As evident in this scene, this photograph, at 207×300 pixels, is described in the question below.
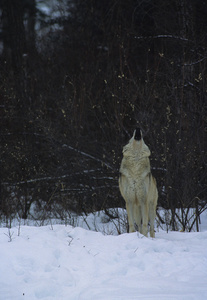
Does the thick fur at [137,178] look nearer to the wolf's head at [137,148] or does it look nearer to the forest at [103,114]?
the wolf's head at [137,148]

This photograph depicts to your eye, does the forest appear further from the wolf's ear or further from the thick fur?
the wolf's ear

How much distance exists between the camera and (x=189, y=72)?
1196cm

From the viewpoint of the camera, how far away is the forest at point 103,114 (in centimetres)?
1021

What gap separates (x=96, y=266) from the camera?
17.6ft

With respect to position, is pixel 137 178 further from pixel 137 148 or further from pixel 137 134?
pixel 137 134

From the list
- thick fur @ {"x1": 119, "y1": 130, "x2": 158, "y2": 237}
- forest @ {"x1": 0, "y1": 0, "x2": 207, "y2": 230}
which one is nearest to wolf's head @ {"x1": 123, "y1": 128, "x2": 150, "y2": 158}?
thick fur @ {"x1": 119, "y1": 130, "x2": 158, "y2": 237}

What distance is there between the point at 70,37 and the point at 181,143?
968 cm

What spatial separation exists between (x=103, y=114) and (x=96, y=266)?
28.7 ft

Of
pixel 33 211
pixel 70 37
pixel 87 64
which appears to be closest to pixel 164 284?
pixel 33 211

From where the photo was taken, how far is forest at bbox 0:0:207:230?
10.2 metres

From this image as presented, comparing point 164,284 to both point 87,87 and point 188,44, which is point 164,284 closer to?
point 188,44

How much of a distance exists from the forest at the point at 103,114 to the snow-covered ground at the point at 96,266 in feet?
9.84

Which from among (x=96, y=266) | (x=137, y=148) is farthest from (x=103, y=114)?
(x=96, y=266)

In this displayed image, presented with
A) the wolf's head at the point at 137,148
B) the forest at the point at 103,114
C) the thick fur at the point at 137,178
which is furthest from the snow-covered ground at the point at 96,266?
the forest at the point at 103,114
